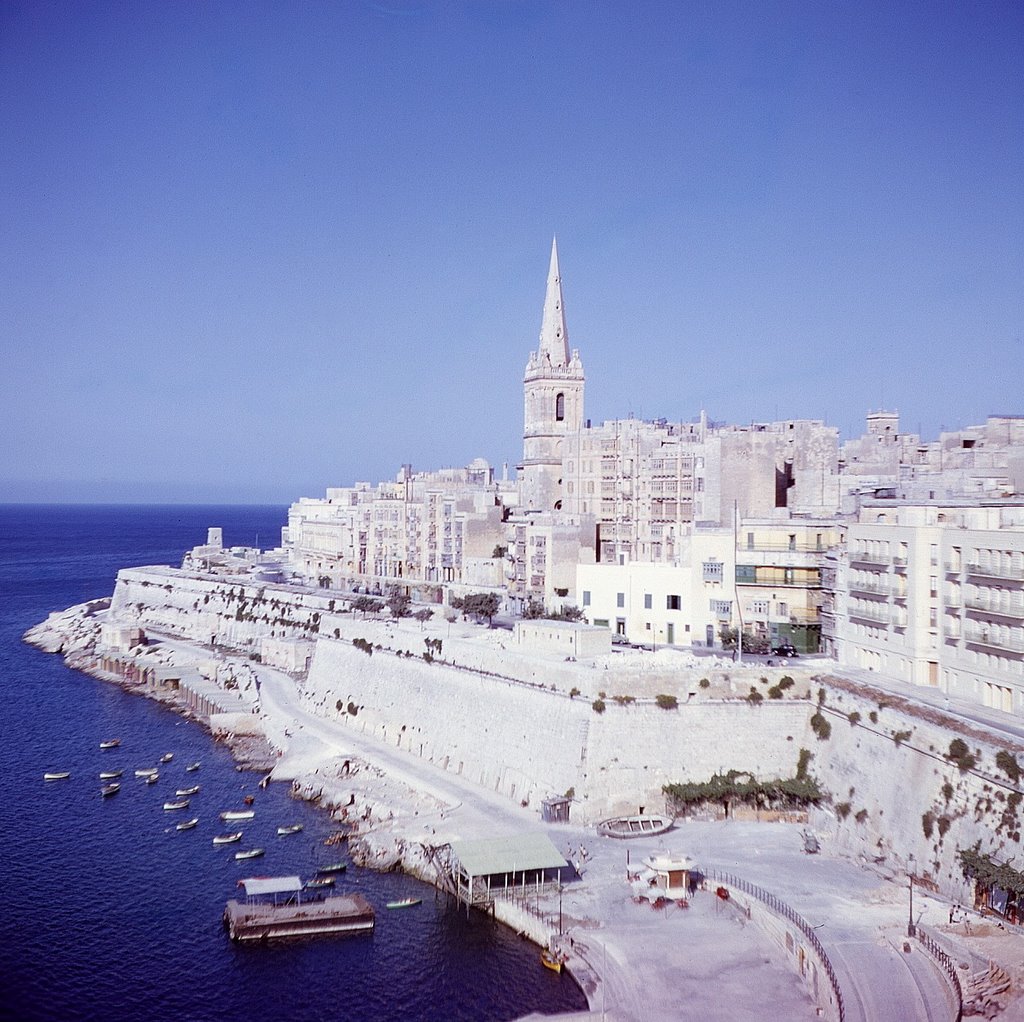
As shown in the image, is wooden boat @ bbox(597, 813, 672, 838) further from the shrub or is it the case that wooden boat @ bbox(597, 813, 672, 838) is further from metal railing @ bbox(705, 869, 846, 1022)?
the shrub

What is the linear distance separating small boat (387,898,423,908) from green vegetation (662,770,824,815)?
30.8ft

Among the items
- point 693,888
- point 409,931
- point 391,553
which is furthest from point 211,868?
point 391,553

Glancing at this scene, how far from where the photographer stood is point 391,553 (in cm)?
7781

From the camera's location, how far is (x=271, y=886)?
31.2 m

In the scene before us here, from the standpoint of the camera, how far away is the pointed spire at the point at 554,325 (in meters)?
67.9

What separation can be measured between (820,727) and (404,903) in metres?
14.8

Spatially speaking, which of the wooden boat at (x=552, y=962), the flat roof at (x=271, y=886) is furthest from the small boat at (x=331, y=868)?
the wooden boat at (x=552, y=962)

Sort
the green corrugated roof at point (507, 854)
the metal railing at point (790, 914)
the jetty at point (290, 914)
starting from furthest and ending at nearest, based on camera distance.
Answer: the green corrugated roof at point (507, 854) < the jetty at point (290, 914) < the metal railing at point (790, 914)

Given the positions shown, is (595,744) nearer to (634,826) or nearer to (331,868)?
(634,826)

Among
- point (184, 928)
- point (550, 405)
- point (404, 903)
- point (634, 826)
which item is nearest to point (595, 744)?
point (634, 826)

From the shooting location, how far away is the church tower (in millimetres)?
66938

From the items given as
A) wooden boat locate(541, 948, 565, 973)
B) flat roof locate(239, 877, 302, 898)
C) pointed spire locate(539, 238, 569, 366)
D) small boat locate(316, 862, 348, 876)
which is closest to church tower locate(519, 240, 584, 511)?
pointed spire locate(539, 238, 569, 366)

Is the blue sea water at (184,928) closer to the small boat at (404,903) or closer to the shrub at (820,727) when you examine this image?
the small boat at (404,903)

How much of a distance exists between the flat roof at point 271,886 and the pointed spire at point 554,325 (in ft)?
137
